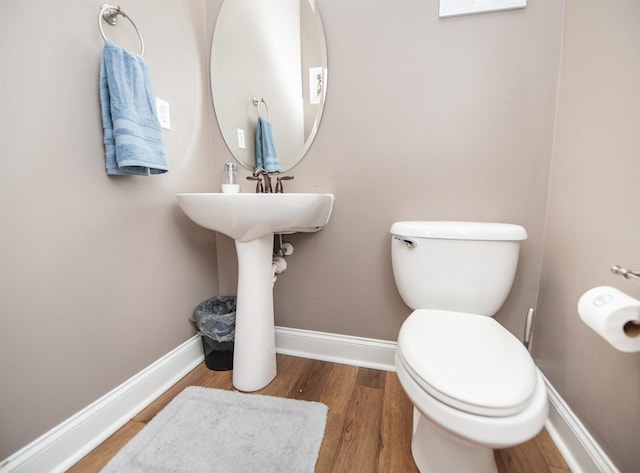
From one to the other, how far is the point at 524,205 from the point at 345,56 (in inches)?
37.0

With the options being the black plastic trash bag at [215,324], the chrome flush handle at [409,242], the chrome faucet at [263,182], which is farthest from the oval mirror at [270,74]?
the black plastic trash bag at [215,324]

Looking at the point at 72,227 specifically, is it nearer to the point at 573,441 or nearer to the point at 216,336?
the point at 216,336

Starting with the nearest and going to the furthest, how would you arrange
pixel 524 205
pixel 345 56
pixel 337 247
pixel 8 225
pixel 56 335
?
pixel 8 225, pixel 56 335, pixel 524 205, pixel 345 56, pixel 337 247

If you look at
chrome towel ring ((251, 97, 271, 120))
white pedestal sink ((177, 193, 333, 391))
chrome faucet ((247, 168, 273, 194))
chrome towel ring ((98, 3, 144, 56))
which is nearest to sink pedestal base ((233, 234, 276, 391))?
white pedestal sink ((177, 193, 333, 391))

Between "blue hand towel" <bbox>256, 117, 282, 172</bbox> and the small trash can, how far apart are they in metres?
0.72

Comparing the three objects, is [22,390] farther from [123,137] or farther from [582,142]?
[582,142]

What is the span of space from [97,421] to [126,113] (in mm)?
984

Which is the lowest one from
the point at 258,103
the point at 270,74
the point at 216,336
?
the point at 216,336

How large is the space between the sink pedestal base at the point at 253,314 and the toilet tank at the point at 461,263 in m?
0.56

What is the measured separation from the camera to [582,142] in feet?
2.74

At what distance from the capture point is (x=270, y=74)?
1.28 metres

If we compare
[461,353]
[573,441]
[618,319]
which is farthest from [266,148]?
[573,441]

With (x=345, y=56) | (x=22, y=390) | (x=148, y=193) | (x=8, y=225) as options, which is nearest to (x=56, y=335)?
(x=22, y=390)

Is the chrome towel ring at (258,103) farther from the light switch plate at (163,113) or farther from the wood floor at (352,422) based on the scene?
the wood floor at (352,422)
